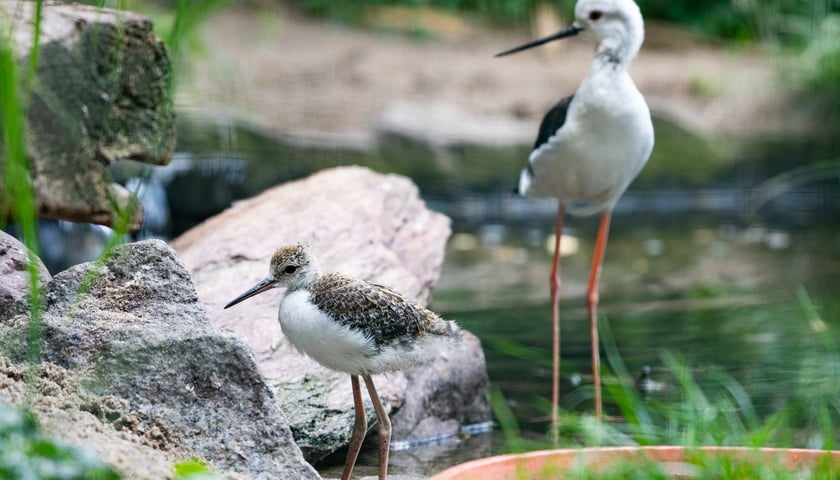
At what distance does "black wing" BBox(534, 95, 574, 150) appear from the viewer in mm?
5746

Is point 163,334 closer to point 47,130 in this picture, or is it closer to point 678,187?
point 47,130

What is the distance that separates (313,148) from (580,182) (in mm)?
5172

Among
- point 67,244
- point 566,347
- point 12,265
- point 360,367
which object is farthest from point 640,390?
point 67,244

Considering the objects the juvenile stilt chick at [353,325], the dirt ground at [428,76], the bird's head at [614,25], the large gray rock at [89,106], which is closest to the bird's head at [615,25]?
the bird's head at [614,25]

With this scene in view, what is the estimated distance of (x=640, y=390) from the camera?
542 centimetres

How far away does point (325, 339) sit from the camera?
3363 mm

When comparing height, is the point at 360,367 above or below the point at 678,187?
above

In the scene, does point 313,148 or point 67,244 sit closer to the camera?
point 67,244

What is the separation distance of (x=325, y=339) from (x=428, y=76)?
11.0 metres

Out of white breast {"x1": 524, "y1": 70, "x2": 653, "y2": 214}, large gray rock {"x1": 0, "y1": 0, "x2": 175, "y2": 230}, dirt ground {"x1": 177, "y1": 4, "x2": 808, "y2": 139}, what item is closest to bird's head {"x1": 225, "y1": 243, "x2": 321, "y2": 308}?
large gray rock {"x1": 0, "y1": 0, "x2": 175, "y2": 230}

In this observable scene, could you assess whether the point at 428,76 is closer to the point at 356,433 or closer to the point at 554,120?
the point at 554,120

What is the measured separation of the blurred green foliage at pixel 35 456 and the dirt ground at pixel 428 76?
27.2ft

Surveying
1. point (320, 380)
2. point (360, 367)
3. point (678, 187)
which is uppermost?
point (360, 367)

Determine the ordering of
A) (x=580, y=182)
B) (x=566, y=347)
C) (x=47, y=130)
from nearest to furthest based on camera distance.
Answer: (x=47, y=130) → (x=580, y=182) → (x=566, y=347)
